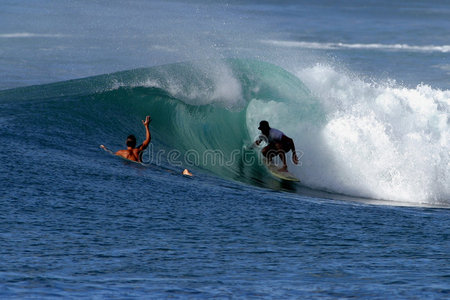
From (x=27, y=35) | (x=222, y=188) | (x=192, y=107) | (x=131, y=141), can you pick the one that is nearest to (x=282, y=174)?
(x=222, y=188)

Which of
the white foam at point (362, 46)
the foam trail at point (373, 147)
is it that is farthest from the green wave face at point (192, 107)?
the white foam at point (362, 46)

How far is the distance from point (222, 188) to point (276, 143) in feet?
10.6

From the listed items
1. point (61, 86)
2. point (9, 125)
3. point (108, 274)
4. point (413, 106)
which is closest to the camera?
point (108, 274)

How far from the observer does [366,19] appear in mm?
73000

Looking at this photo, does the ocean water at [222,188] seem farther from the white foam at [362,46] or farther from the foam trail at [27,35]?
the foam trail at [27,35]

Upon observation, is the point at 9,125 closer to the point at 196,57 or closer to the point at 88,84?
the point at 88,84

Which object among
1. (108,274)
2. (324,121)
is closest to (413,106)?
(324,121)

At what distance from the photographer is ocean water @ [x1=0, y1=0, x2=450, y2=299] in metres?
6.51

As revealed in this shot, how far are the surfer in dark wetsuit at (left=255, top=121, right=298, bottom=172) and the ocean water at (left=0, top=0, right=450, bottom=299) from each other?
487 mm

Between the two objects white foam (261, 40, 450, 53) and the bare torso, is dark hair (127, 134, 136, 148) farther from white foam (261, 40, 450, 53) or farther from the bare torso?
white foam (261, 40, 450, 53)

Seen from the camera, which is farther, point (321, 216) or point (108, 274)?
point (321, 216)

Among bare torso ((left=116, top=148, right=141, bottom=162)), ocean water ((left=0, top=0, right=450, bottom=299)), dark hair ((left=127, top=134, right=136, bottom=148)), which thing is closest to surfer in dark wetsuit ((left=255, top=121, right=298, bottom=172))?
ocean water ((left=0, top=0, right=450, bottom=299))

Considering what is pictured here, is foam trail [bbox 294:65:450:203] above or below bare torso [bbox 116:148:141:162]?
above

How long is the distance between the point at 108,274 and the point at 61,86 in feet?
45.7
